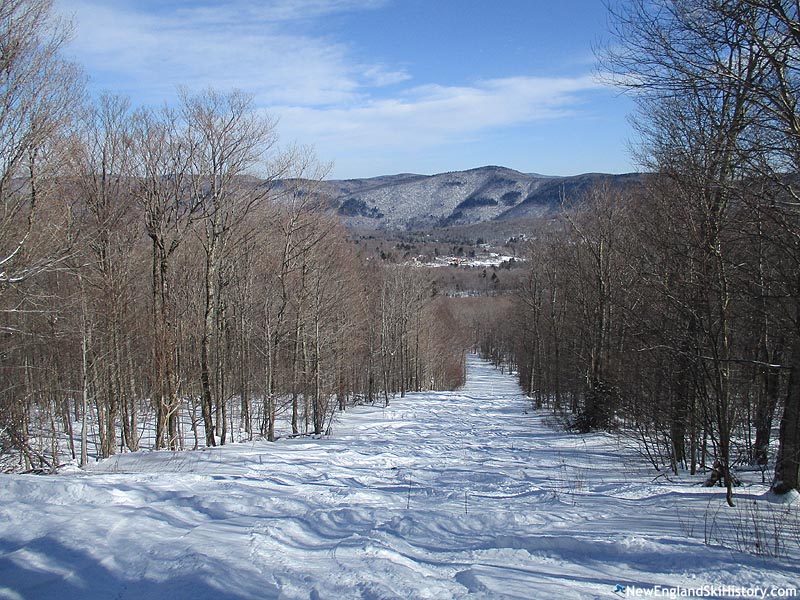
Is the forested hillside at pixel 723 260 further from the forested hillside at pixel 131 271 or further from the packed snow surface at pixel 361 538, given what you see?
the forested hillside at pixel 131 271

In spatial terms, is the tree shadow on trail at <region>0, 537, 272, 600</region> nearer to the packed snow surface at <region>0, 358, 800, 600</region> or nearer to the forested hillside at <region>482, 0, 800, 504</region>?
the packed snow surface at <region>0, 358, 800, 600</region>

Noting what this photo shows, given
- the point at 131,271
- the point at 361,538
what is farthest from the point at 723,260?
the point at 131,271

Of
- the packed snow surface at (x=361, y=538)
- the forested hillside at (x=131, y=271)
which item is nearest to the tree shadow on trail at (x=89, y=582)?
the packed snow surface at (x=361, y=538)

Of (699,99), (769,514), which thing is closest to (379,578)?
(769,514)

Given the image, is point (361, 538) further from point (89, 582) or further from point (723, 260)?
point (723, 260)

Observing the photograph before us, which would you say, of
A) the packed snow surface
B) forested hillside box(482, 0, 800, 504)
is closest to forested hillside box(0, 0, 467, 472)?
the packed snow surface

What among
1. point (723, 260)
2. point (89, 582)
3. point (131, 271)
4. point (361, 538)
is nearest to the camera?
point (89, 582)

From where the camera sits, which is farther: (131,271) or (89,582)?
(131,271)

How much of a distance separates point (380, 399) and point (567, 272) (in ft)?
58.4

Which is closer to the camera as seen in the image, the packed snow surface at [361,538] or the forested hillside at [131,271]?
the packed snow surface at [361,538]

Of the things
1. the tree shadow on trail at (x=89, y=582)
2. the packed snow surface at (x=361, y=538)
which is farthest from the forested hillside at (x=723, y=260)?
the tree shadow on trail at (x=89, y=582)

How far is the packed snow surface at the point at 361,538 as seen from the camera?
417 centimetres

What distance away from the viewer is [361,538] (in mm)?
5203

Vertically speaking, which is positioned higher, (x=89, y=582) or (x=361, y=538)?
(x=89, y=582)
